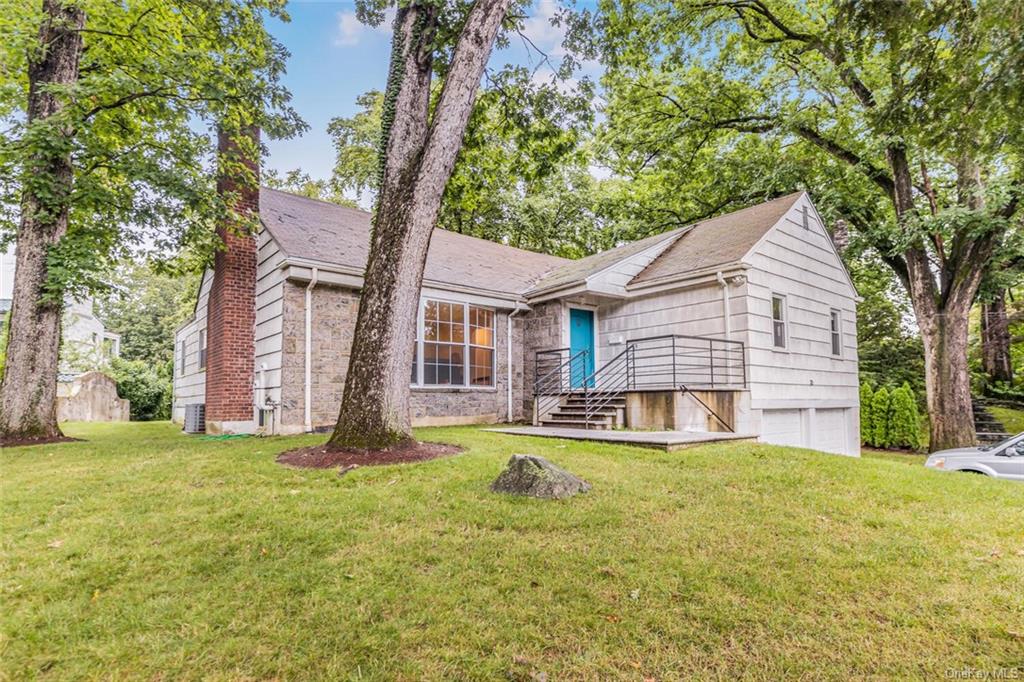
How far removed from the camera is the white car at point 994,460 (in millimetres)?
7031

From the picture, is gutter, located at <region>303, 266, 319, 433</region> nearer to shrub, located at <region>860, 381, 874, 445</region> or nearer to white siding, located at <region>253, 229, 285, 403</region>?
white siding, located at <region>253, 229, 285, 403</region>

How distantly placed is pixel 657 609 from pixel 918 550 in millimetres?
2403

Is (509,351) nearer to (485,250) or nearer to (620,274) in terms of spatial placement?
(620,274)

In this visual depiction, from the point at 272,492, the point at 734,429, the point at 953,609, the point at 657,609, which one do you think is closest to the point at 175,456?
the point at 272,492

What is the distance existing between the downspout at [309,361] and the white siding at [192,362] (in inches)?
156

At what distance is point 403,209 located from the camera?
6.55 m

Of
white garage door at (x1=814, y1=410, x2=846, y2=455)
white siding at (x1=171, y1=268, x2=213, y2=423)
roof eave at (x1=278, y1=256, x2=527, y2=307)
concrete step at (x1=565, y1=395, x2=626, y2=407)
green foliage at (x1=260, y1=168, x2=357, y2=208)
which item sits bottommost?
white garage door at (x1=814, y1=410, x2=846, y2=455)

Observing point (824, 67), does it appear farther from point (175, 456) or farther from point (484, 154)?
point (175, 456)

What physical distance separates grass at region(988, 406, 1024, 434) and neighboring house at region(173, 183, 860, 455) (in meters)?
5.20

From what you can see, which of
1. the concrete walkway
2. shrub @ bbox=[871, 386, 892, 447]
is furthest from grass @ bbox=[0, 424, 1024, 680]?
shrub @ bbox=[871, 386, 892, 447]

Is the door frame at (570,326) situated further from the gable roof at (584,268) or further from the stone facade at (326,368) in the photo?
the stone facade at (326,368)

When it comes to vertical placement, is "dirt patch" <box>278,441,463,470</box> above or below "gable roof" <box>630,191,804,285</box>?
below

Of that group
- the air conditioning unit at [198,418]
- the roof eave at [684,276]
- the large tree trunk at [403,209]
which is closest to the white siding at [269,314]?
the air conditioning unit at [198,418]

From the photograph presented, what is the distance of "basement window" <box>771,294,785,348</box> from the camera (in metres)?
11.0
